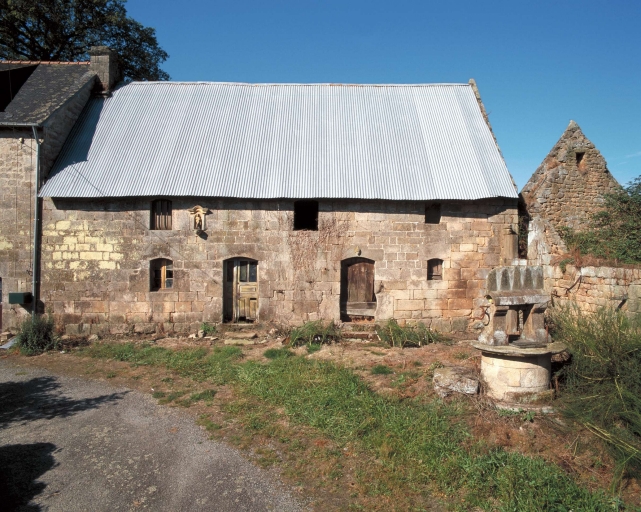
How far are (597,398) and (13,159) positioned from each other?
47.2 ft

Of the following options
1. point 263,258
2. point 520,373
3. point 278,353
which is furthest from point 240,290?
point 520,373

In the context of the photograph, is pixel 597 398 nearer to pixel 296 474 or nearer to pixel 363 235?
pixel 296 474

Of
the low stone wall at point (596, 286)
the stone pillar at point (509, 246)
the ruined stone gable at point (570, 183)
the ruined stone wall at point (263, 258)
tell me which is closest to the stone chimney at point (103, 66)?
the ruined stone wall at point (263, 258)

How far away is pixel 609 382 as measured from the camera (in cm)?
612

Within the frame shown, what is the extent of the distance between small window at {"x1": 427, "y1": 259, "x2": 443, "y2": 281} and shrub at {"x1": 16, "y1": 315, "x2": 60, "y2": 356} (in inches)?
404

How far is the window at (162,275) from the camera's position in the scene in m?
12.4

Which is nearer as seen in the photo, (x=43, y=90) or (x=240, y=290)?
(x=240, y=290)

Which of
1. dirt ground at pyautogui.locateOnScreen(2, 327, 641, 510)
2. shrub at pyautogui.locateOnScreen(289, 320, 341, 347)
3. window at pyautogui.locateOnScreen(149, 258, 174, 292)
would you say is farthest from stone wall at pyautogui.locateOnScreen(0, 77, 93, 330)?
shrub at pyautogui.locateOnScreen(289, 320, 341, 347)

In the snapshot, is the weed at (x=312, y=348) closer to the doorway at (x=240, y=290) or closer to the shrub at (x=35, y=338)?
the doorway at (x=240, y=290)

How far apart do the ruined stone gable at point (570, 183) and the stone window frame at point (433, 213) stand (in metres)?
3.27

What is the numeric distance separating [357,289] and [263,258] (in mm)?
2830

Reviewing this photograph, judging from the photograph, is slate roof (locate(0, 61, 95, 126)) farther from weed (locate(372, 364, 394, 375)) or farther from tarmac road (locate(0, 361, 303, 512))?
weed (locate(372, 364, 394, 375))

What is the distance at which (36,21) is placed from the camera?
19.1 meters

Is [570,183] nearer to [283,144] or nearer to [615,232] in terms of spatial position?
[615,232]
